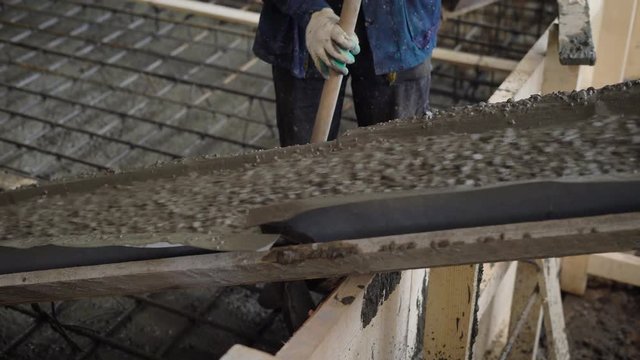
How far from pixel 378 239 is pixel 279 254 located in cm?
23

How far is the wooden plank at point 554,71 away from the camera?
304 centimetres

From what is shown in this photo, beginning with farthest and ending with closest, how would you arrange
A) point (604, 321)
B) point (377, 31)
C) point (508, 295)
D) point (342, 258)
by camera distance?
1. point (604, 321)
2. point (508, 295)
3. point (377, 31)
4. point (342, 258)

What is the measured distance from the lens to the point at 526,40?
17.5ft

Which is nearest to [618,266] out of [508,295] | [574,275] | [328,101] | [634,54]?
[574,275]

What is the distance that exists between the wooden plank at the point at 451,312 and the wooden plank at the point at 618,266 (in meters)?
1.73

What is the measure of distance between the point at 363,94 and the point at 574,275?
1680 millimetres

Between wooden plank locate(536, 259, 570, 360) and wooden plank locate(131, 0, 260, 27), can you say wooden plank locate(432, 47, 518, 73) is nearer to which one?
wooden plank locate(131, 0, 260, 27)

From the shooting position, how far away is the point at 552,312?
9.68ft

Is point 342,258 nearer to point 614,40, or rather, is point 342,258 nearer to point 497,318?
point 497,318

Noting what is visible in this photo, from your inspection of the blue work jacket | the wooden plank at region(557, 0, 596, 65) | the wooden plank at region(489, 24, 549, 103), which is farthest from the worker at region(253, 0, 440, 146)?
the wooden plank at region(557, 0, 596, 65)

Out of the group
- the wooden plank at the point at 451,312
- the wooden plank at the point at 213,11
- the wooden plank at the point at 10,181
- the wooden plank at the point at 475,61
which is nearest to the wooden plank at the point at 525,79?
the wooden plank at the point at 475,61

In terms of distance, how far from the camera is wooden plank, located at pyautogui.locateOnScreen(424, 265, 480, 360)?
2031mm

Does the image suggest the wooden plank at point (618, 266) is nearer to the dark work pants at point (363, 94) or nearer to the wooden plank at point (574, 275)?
the wooden plank at point (574, 275)

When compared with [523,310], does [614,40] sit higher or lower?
higher
